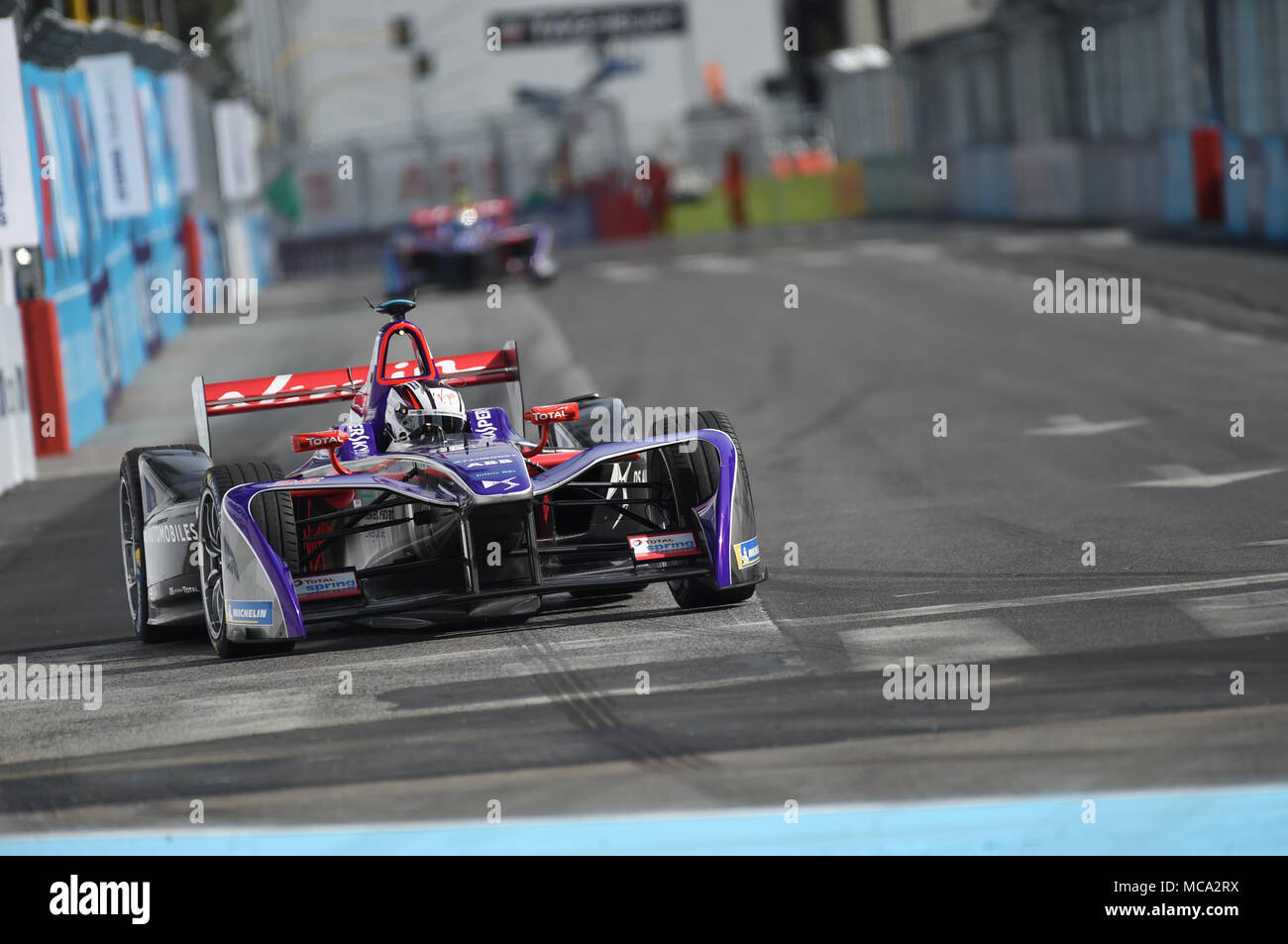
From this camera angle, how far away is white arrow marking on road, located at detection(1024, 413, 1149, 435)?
14.6 m

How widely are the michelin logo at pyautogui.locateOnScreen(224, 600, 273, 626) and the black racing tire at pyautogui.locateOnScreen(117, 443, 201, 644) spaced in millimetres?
1125

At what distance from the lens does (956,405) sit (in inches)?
663

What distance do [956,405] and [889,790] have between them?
11261 mm

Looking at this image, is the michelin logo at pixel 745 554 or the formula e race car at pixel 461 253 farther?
the formula e race car at pixel 461 253

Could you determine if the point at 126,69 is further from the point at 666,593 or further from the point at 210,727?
the point at 210,727

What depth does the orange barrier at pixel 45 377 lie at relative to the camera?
697 inches

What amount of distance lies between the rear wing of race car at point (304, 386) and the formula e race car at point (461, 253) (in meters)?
23.0

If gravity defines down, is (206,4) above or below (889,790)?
above

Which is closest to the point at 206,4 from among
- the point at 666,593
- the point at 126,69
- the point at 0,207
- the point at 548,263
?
the point at 548,263

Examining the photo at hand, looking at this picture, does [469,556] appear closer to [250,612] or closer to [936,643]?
[250,612]

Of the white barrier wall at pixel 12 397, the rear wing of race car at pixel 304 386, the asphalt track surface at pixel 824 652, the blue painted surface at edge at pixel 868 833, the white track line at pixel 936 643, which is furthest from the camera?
the white barrier wall at pixel 12 397

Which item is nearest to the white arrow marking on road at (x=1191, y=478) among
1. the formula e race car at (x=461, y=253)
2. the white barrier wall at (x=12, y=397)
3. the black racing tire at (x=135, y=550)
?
the black racing tire at (x=135, y=550)

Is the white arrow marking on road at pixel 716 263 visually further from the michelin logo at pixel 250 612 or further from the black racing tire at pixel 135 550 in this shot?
the michelin logo at pixel 250 612
